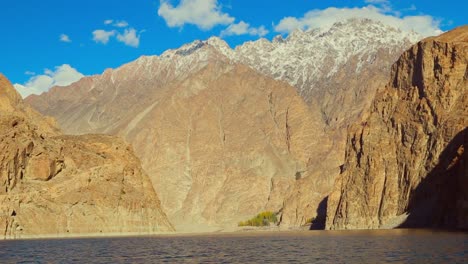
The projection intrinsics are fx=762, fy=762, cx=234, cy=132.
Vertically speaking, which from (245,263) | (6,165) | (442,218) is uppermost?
(6,165)

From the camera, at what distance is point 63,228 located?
606ft

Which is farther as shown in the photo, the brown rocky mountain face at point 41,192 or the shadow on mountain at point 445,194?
the brown rocky mountain face at point 41,192

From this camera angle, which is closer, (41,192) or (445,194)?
(445,194)

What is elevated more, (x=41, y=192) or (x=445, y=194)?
(x=445, y=194)

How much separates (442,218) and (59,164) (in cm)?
9535

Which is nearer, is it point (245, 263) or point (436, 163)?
point (245, 263)

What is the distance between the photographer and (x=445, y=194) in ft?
588

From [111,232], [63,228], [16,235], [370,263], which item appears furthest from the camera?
[111,232]

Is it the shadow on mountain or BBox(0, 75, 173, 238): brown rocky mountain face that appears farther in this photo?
BBox(0, 75, 173, 238): brown rocky mountain face

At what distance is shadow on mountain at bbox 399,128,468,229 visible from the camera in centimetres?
16132

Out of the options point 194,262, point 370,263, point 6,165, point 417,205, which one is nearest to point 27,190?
point 6,165

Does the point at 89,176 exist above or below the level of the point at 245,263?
above

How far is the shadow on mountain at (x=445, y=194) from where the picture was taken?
529 feet

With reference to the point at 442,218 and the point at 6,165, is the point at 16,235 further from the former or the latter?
the point at 442,218
